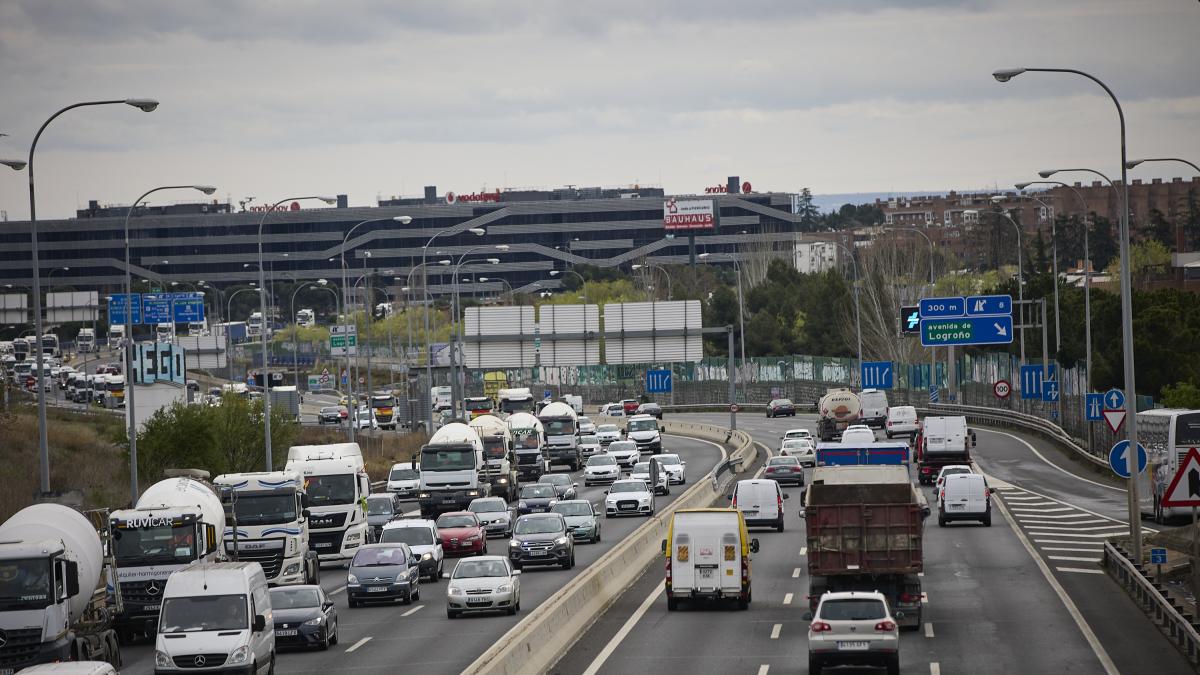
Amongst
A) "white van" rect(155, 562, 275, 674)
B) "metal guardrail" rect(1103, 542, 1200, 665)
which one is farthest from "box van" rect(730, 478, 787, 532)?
"white van" rect(155, 562, 275, 674)

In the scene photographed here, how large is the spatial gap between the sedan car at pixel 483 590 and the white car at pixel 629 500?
2425 centimetres

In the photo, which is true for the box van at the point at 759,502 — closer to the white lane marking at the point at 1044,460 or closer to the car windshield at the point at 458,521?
the car windshield at the point at 458,521

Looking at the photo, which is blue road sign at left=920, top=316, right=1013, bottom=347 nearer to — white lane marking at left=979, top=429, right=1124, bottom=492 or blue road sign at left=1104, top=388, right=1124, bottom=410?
white lane marking at left=979, top=429, right=1124, bottom=492

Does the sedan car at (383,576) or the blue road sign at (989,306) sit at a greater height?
the blue road sign at (989,306)

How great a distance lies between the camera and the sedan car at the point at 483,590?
3256 cm

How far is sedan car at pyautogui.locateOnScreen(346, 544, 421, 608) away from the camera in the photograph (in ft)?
118

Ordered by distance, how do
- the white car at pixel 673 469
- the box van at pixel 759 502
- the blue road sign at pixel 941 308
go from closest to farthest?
the box van at pixel 759 502 → the white car at pixel 673 469 → the blue road sign at pixel 941 308

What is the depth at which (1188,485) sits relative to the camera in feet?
79.5

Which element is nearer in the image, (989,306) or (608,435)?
(989,306)

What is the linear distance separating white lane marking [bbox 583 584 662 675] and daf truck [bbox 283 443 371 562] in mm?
10536

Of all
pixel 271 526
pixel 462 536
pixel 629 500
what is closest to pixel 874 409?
pixel 629 500

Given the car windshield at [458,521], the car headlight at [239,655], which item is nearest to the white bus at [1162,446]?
the car windshield at [458,521]

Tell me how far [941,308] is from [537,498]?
100 ft

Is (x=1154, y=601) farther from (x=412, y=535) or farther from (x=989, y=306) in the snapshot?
(x=989, y=306)
